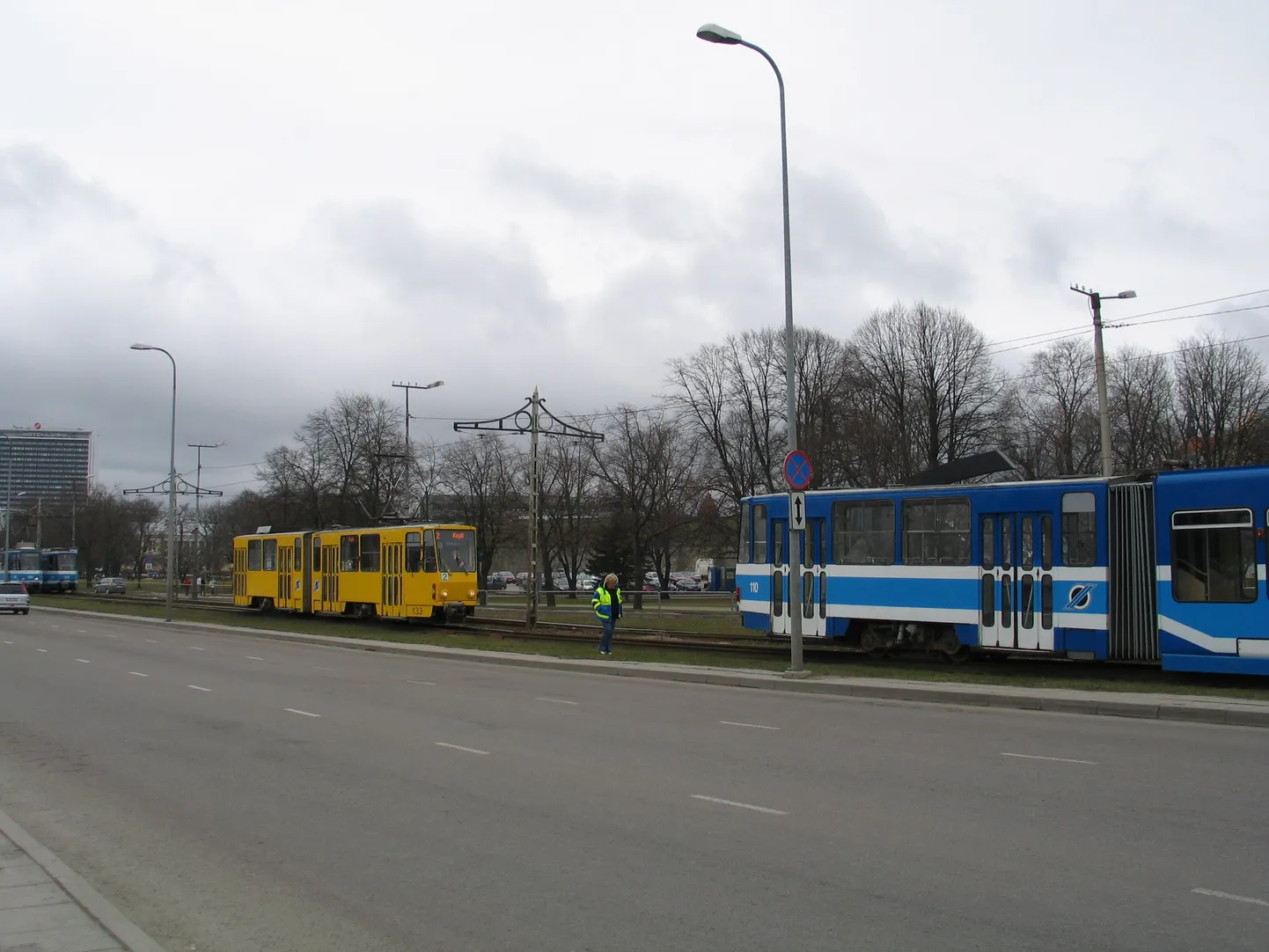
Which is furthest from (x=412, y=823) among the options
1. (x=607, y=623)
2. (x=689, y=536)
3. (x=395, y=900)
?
(x=689, y=536)

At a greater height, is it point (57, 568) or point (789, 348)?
point (789, 348)

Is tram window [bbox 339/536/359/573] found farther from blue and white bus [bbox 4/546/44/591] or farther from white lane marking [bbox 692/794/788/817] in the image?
blue and white bus [bbox 4/546/44/591]

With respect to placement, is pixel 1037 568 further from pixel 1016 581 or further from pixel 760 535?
pixel 760 535

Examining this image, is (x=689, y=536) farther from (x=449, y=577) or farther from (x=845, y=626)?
(x=845, y=626)

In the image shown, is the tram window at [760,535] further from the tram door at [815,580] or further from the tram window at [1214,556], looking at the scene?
the tram window at [1214,556]

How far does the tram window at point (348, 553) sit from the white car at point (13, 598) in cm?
2068

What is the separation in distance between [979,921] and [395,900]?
3272 millimetres

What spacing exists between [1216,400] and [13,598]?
184ft

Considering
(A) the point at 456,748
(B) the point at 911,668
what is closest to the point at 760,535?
(B) the point at 911,668

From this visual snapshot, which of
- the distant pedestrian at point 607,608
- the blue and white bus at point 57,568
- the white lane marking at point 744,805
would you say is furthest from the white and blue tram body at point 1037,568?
the blue and white bus at point 57,568

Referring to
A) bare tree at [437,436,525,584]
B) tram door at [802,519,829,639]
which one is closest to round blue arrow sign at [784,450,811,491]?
tram door at [802,519,829,639]

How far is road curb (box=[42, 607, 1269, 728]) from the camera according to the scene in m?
13.4

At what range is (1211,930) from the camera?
17.9 ft

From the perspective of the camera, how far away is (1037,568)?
60.2 feet
